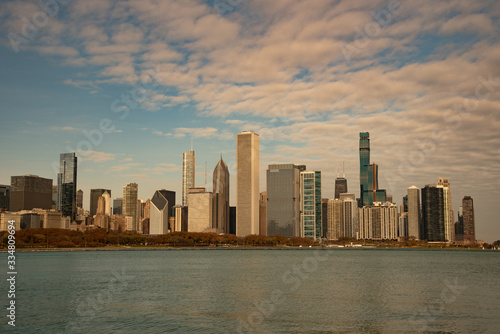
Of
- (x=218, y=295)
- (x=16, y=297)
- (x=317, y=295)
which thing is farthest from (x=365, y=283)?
(x=16, y=297)

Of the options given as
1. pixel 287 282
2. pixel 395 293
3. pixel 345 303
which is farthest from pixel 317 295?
pixel 287 282

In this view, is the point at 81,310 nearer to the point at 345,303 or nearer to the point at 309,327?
the point at 309,327

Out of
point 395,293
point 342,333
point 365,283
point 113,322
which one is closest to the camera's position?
point 342,333

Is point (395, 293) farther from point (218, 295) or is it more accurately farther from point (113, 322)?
point (113, 322)

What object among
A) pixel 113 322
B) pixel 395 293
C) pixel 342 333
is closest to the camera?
pixel 342 333

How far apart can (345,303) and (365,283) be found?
2560cm

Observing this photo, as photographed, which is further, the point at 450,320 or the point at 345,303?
the point at 345,303

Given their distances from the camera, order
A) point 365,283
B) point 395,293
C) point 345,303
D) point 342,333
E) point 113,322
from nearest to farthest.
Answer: point 342,333
point 113,322
point 345,303
point 395,293
point 365,283

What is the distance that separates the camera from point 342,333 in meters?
41.7

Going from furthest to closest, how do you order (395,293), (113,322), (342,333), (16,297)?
(395,293) < (16,297) < (113,322) < (342,333)

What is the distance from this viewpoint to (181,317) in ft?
158

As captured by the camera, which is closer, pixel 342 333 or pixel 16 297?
pixel 342 333

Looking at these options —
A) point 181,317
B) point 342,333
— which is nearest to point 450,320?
point 342,333

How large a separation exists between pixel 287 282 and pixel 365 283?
43.5 ft
